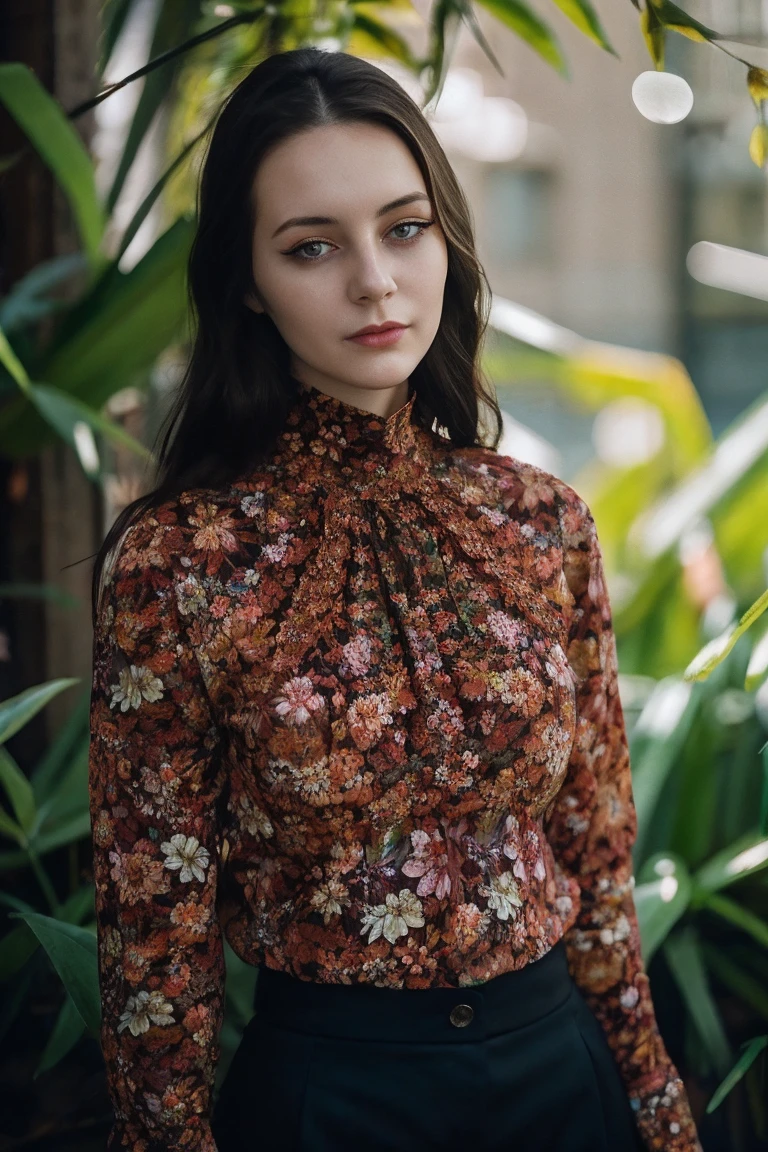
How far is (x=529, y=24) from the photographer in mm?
1203

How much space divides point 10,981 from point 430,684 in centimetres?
57

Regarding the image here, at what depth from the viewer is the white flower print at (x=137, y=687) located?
2.65ft

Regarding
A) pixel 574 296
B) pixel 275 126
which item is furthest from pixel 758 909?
pixel 574 296

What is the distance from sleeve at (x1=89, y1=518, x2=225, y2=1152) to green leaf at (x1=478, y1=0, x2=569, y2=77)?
69cm

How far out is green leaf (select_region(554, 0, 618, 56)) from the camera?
103 centimetres

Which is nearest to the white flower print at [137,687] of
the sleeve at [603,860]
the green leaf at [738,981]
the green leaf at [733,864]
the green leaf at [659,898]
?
the sleeve at [603,860]

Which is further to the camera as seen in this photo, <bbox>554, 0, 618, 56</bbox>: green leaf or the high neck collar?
<bbox>554, 0, 618, 56</bbox>: green leaf

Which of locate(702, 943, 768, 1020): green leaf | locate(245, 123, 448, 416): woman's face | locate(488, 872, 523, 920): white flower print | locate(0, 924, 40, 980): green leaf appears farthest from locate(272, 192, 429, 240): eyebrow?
locate(702, 943, 768, 1020): green leaf

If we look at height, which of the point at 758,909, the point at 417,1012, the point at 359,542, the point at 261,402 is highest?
the point at 261,402

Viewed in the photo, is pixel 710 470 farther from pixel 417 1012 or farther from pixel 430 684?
pixel 417 1012

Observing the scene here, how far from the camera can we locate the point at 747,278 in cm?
170

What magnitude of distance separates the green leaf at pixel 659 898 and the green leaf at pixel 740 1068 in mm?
123

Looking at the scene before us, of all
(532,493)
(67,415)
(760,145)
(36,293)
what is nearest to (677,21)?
(760,145)

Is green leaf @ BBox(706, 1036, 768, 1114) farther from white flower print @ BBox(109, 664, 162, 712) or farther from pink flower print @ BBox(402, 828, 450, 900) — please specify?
white flower print @ BBox(109, 664, 162, 712)
